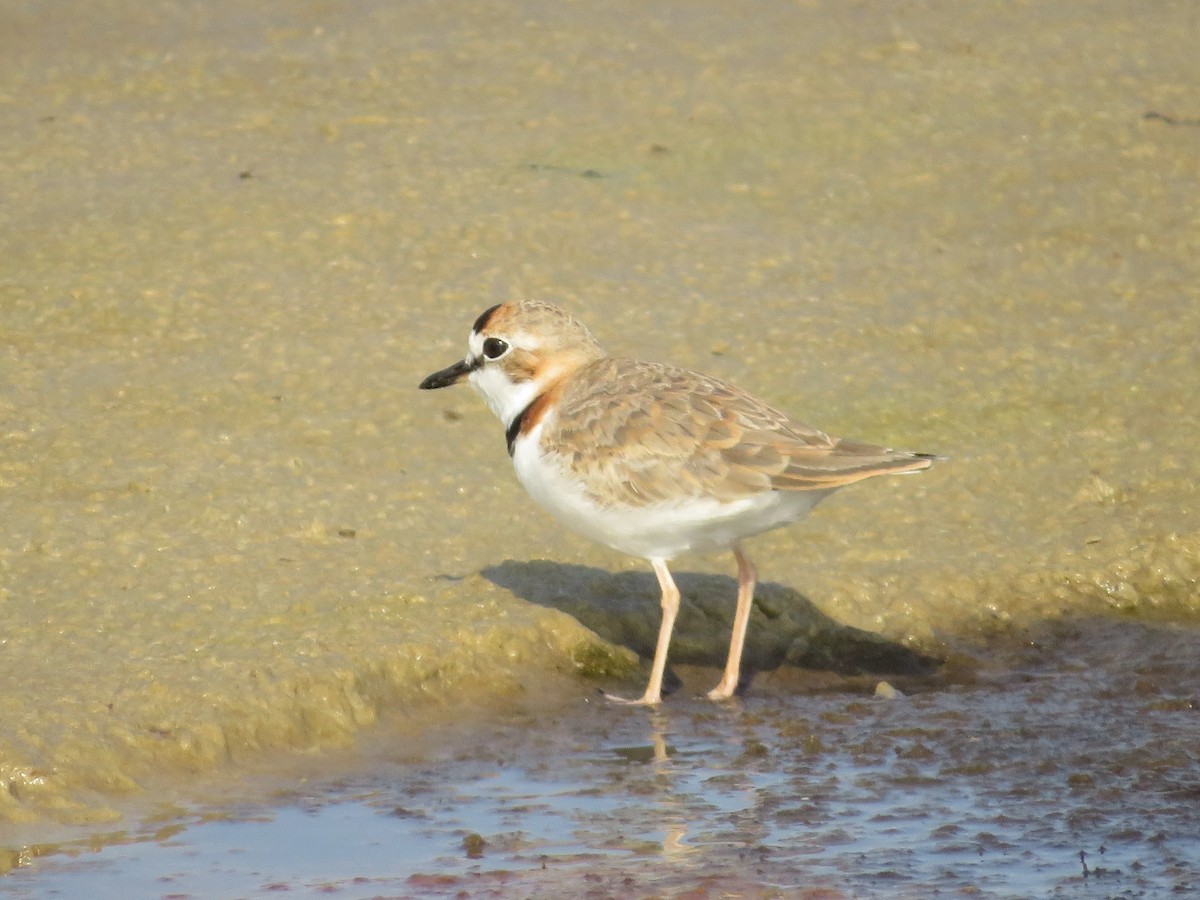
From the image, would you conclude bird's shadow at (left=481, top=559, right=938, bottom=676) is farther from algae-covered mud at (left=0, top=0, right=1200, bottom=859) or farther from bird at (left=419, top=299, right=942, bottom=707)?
bird at (left=419, top=299, right=942, bottom=707)

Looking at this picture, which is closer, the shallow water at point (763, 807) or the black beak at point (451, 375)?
the shallow water at point (763, 807)

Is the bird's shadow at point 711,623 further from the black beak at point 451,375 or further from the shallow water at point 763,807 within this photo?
the black beak at point 451,375

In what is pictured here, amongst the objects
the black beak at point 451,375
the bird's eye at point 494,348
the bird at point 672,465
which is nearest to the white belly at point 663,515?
the bird at point 672,465

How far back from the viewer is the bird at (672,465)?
17.8 ft

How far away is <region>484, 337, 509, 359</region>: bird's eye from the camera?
19.7 ft

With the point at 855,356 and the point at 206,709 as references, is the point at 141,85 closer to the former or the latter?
the point at 855,356

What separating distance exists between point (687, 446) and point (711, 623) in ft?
2.81

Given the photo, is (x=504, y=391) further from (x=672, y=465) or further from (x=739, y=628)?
(x=739, y=628)

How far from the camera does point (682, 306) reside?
759 centimetres

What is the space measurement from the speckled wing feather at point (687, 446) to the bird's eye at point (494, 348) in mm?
330

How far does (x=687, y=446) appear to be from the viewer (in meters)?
5.52

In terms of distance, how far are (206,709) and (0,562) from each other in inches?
43.0

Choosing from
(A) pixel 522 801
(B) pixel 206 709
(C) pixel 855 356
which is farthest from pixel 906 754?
(C) pixel 855 356

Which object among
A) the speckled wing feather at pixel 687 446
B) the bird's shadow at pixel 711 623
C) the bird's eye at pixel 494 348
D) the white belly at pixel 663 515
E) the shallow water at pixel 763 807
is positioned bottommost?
the shallow water at pixel 763 807
